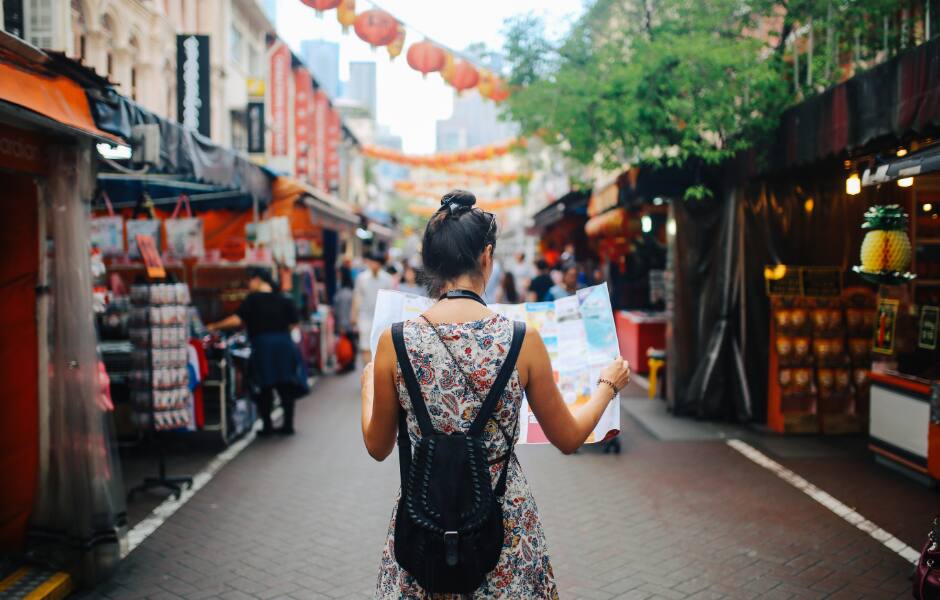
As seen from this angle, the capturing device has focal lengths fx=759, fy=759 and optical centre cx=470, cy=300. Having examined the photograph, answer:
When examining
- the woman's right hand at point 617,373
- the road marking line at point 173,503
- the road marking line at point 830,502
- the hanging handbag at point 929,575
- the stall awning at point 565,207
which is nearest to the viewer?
the woman's right hand at point 617,373

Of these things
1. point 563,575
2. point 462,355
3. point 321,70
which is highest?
point 321,70

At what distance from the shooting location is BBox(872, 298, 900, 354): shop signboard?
7379 millimetres

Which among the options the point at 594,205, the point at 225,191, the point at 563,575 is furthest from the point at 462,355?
the point at 594,205

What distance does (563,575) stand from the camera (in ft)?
16.0

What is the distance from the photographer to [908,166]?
15.1 feet

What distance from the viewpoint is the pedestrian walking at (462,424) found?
213cm

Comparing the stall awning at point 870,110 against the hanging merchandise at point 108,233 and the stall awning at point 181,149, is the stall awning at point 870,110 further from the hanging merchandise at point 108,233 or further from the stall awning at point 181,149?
the hanging merchandise at point 108,233

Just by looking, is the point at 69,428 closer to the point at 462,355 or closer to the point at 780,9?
the point at 462,355

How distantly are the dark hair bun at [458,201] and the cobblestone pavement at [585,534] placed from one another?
3.10m

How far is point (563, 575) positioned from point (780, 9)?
8592 mm

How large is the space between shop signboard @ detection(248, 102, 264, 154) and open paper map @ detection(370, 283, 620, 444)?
44.9 ft

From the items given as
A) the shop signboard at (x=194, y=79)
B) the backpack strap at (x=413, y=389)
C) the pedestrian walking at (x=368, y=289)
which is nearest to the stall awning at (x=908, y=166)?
the backpack strap at (x=413, y=389)

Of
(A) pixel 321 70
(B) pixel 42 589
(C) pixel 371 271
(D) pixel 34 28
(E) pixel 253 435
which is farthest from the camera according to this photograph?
(A) pixel 321 70

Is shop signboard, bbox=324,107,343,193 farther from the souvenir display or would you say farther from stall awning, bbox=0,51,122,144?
stall awning, bbox=0,51,122,144
